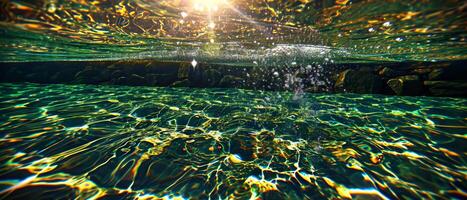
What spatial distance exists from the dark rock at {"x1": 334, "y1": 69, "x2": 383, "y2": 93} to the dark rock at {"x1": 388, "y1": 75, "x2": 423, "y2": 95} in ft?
1.96

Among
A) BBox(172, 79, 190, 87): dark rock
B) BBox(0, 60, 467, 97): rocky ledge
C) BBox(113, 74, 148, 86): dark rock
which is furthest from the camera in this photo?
BBox(113, 74, 148, 86): dark rock

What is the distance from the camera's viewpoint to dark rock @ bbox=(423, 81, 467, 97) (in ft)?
27.5

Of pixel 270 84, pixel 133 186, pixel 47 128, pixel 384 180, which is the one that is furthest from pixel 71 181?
pixel 270 84

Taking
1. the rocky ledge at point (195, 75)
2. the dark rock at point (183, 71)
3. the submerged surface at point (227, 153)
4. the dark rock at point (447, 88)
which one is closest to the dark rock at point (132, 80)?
the rocky ledge at point (195, 75)

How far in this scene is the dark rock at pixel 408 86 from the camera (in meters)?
9.02

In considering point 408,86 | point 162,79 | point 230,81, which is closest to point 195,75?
point 162,79

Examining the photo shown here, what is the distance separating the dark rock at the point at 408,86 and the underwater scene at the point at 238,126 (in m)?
0.06

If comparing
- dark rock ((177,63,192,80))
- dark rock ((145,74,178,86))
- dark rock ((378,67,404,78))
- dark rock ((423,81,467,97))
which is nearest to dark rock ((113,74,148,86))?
dark rock ((145,74,178,86))

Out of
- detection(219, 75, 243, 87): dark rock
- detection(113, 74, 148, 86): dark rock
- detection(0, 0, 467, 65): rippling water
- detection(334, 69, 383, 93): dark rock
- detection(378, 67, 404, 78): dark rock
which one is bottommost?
detection(113, 74, 148, 86): dark rock

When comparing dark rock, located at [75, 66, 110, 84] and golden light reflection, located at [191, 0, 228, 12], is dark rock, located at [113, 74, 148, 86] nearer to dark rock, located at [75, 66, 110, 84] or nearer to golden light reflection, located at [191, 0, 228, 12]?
dark rock, located at [75, 66, 110, 84]

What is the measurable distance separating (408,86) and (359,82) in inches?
77.2

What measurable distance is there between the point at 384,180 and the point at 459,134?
3.08m

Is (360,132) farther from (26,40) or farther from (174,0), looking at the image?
(26,40)

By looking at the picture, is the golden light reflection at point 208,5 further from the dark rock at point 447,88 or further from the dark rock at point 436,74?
the dark rock at point 436,74
